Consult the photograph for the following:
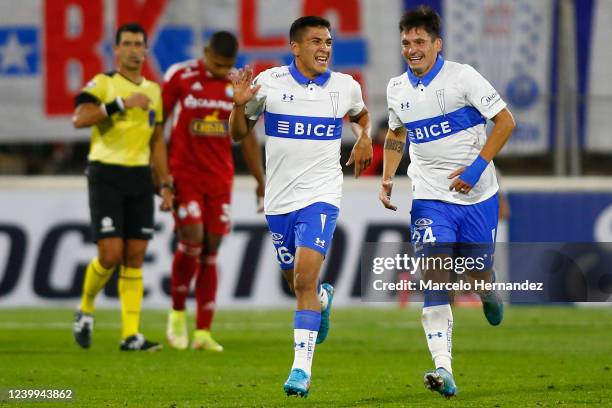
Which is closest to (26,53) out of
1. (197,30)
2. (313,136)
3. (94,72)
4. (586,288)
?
(94,72)

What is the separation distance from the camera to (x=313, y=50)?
8.62 meters

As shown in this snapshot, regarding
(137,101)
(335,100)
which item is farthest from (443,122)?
(137,101)

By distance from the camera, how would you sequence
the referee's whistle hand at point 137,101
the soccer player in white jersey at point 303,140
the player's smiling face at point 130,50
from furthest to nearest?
the player's smiling face at point 130,50, the referee's whistle hand at point 137,101, the soccer player in white jersey at point 303,140

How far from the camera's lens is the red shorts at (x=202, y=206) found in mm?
11547

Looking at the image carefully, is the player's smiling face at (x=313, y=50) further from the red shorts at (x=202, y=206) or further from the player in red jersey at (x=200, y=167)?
the red shorts at (x=202, y=206)

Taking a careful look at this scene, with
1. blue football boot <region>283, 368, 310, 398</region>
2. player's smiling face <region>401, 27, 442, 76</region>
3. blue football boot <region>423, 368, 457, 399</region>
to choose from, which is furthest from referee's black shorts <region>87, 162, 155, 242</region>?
blue football boot <region>423, 368, 457, 399</region>

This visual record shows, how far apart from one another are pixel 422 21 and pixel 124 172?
364cm

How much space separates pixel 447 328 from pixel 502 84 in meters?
8.98

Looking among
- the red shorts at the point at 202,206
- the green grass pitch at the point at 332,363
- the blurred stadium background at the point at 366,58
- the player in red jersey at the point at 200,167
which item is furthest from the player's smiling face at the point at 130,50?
the blurred stadium background at the point at 366,58

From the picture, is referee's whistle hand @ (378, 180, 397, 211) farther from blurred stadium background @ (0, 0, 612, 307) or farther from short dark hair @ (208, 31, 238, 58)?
blurred stadium background @ (0, 0, 612, 307)

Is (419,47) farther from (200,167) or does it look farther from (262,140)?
(262,140)

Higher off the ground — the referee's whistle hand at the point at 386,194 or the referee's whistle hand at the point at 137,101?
the referee's whistle hand at the point at 137,101

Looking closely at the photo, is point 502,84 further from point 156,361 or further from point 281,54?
point 156,361

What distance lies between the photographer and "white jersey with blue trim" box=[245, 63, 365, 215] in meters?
8.56
